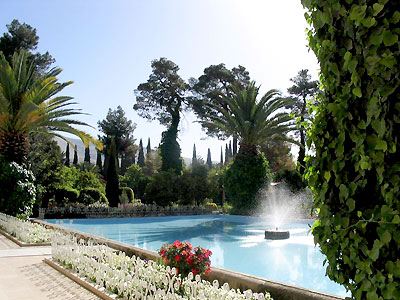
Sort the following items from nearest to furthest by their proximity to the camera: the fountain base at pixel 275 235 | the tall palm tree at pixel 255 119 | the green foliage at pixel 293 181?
1. the fountain base at pixel 275 235
2. the tall palm tree at pixel 255 119
3. the green foliage at pixel 293 181

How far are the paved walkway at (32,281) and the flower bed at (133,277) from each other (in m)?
0.27

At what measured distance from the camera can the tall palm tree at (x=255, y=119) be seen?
21.0 meters

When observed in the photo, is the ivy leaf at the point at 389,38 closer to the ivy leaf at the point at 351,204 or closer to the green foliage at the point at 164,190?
the ivy leaf at the point at 351,204

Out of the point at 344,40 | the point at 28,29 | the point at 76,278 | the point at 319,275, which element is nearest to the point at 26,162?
the point at 76,278

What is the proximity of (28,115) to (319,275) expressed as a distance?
10918mm

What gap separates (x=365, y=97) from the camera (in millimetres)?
2166

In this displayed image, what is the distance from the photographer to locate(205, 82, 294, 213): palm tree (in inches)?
819

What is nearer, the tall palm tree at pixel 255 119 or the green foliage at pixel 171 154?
the tall palm tree at pixel 255 119

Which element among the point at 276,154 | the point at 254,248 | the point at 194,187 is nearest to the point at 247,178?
the point at 194,187

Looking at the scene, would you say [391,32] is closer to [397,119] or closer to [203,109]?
[397,119]

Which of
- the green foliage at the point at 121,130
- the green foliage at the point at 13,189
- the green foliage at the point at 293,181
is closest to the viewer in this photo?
the green foliage at the point at 13,189

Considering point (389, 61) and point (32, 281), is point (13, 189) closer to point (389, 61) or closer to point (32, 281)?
point (32, 281)

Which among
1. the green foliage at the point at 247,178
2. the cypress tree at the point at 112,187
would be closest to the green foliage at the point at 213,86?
the cypress tree at the point at 112,187

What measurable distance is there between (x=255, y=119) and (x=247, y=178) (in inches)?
131
